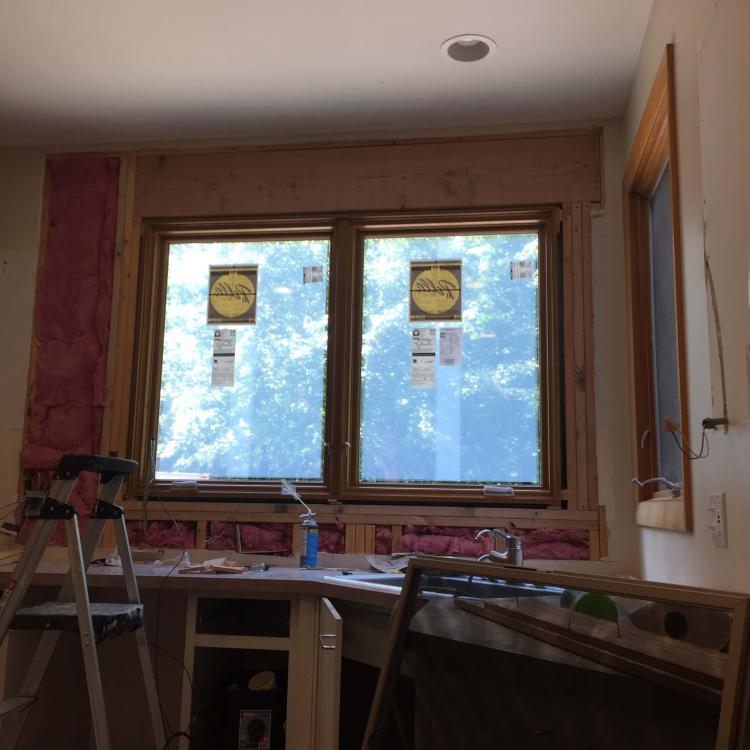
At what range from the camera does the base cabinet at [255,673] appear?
2.36 m

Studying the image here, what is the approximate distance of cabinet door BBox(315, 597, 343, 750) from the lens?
6.43 feet

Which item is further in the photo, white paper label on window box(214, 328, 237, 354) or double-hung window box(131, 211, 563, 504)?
white paper label on window box(214, 328, 237, 354)

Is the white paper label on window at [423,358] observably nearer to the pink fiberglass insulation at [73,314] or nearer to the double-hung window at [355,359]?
the double-hung window at [355,359]

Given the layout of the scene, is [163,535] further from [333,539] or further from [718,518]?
[718,518]

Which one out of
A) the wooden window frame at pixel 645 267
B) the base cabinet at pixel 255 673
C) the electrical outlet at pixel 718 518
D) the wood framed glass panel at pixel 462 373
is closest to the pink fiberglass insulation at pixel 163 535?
the base cabinet at pixel 255 673

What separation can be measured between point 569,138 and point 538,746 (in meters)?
2.71

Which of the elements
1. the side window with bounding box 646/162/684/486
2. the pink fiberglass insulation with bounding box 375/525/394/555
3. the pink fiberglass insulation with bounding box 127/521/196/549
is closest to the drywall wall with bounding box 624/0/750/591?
the side window with bounding box 646/162/684/486

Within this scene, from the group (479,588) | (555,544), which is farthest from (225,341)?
(479,588)

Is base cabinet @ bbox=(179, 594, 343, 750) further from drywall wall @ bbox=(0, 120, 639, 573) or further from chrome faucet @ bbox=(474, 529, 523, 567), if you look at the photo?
drywall wall @ bbox=(0, 120, 639, 573)

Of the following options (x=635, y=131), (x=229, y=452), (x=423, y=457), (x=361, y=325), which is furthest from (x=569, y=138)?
(x=229, y=452)

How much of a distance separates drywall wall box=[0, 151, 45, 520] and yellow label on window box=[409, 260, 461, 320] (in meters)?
1.79

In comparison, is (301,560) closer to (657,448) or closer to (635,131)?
(657,448)

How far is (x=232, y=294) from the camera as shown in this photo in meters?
3.55

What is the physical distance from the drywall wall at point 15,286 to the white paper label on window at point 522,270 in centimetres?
221
